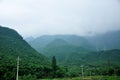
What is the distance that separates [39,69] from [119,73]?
33194 mm

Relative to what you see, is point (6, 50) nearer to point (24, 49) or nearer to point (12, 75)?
point (24, 49)

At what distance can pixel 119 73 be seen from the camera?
94375 millimetres

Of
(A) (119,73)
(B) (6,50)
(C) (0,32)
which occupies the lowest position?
(A) (119,73)

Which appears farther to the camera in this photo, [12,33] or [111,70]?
[12,33]

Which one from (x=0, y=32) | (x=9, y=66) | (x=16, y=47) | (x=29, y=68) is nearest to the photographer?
(x=9, y=66)

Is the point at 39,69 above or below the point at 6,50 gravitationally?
below

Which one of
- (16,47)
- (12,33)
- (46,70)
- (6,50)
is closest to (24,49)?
(16,47)

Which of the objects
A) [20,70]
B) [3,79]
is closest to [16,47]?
[20,70]

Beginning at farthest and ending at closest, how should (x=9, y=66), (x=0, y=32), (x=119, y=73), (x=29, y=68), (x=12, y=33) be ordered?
(x=12, y=33), (x=0, y=32), (x=119, y=73), (x=29, y=68), (x=9, y=66)

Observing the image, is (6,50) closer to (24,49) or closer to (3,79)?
(24,49)

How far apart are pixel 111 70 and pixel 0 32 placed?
295ft

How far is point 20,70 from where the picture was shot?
8200 cm

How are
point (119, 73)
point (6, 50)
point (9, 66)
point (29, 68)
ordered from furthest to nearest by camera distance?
1. point (6, 50)
2. point (119, 73)
3. point (29, 68)
4. point (9, 66)

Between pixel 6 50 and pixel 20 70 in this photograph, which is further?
pixel 6 50
